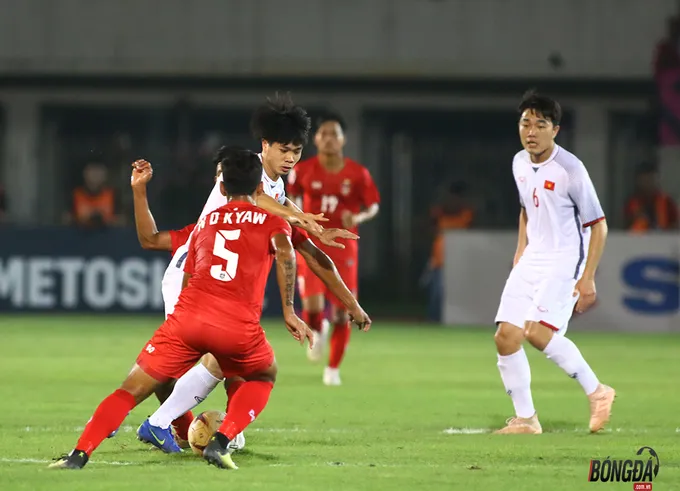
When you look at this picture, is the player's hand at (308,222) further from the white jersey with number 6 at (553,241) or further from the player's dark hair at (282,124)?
the white jersey with number 6 at (553,241)

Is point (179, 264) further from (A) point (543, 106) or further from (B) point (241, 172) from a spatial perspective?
(A) point (543, 106)

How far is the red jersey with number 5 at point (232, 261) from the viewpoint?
715 centimetres

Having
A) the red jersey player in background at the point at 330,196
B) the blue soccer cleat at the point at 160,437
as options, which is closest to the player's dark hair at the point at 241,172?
the blue soccer cleat at the point at 160,437

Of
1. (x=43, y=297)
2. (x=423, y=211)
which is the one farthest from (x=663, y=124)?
(x=43, y=297)

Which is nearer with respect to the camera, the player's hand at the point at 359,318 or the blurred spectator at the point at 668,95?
the player's hand at the point at 359,318

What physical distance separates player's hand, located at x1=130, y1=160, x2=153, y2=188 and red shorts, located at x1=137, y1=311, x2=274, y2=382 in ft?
2.73

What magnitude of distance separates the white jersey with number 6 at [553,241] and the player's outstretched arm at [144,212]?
2.47 m

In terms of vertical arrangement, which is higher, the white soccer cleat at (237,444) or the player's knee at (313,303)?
the white soccer cleat at (237,444)

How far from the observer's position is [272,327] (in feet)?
62.5

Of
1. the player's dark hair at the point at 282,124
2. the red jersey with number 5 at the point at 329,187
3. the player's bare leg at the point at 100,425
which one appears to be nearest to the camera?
the player's bare leg at the point at 100,425

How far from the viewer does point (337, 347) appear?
12.4 metres

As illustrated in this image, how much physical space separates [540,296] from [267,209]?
2223 mm

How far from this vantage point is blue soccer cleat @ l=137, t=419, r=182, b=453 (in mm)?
7722

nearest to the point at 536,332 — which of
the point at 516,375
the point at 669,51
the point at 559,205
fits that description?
the point at 516,375
